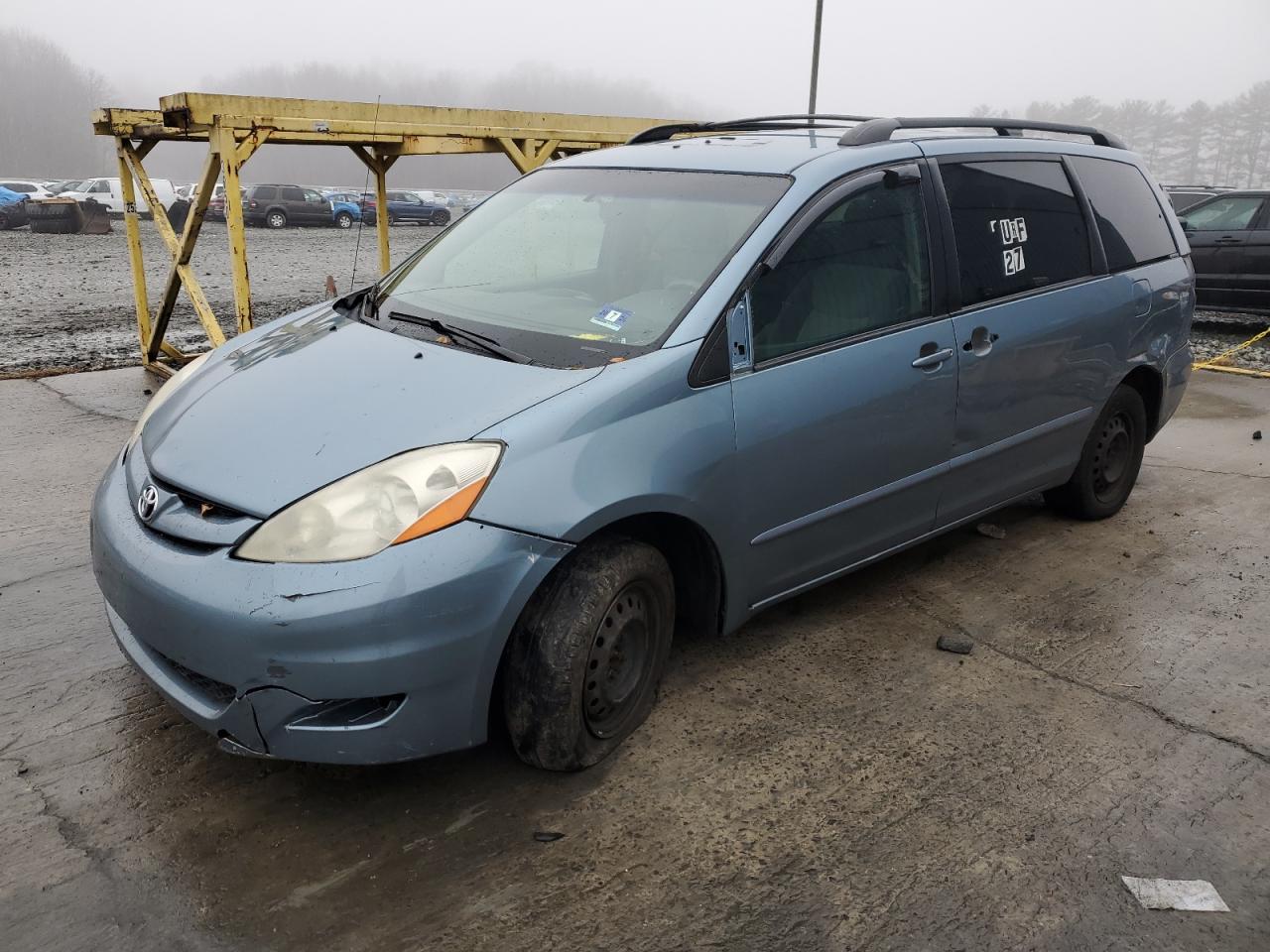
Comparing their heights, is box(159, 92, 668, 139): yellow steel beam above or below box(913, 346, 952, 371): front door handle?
above

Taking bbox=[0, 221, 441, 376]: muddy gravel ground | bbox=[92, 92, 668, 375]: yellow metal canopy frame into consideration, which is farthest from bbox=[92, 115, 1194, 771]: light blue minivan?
bbox=[92, 92, 668, 375]: yellow metal canopy frame

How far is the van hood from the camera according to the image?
9.01ft

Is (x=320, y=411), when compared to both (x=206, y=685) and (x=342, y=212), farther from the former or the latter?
(x=342, y=212)

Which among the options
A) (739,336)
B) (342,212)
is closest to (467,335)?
(739,336)

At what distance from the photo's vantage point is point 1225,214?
12344 millimetres

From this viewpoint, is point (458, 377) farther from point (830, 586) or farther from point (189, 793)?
point (830, 586)

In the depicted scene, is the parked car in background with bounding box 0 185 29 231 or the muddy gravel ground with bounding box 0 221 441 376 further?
the parked car in background with bounding box 0 185 29 231

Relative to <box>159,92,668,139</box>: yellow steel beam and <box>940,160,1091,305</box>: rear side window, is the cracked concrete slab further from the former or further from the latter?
<box>159,92,668,139</box>: yellow steel beam

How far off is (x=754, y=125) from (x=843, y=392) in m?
1.70

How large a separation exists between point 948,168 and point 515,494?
2.31 m

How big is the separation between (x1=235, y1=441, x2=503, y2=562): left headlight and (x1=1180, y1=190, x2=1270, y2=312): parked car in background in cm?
1154

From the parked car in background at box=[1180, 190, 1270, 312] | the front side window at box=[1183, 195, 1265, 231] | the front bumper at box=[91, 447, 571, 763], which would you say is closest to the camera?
the front bumper at box=[91, 447, 571, 763]

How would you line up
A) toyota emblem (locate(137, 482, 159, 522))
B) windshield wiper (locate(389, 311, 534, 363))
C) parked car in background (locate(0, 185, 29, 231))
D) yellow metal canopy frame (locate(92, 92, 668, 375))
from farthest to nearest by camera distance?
parked car in background (locate(0, 185, 29, 231)), yellow metal canopy frame (locate(92, 92, 668, 375)), windshield wiper (locate(389, 311, 534, 363)), toyota emblem (locate(137, 482, 159, 522))

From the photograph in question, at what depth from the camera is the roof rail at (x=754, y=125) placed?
4.55 metres
